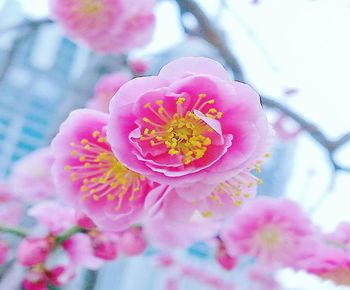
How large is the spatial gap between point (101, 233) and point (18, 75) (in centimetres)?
358

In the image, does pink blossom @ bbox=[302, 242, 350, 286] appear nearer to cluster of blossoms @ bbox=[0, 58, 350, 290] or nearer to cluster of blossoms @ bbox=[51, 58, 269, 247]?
cluster of blossoms @ bbox=[0, 58, 350, 290]

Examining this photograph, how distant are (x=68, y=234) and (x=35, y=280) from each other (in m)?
0.09

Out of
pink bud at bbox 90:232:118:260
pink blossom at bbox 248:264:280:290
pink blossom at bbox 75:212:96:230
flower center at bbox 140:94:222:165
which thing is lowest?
pink blossom at bbox 248:264:280:290

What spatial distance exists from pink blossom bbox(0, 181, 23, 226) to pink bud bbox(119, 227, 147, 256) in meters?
0.48

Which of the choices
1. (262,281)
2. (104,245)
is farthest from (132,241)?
(262,281)

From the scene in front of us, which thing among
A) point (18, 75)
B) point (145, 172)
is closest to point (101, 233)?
point (145, 172)

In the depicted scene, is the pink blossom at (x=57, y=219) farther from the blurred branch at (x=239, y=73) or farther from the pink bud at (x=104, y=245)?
the blurred branch at (x=239, y=73)

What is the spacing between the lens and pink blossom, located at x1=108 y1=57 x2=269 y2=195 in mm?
382

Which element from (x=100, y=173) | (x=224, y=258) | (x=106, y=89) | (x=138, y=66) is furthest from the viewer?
(x=138, y=66)

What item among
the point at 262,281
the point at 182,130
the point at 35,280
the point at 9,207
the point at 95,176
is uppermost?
the point at 182,130

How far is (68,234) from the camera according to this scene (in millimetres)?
590

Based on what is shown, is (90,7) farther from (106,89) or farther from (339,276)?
(339,276)

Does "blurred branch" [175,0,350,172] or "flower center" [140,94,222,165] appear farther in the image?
"blurred branch" [175,0,350,172]

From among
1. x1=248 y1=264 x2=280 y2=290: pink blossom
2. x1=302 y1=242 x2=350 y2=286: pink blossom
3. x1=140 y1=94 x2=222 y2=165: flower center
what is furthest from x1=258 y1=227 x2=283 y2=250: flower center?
x1=248 y1=264 x2=280 y2=290: pink blossom
